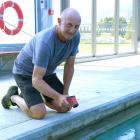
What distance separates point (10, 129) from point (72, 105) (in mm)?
619

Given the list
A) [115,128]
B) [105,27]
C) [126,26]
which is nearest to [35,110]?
[115,128]

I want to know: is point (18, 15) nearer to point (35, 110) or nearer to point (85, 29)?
point (85, 29)

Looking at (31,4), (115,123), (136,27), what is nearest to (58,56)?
(115,123)

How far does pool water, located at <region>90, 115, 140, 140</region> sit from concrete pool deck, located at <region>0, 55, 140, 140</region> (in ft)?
0.57

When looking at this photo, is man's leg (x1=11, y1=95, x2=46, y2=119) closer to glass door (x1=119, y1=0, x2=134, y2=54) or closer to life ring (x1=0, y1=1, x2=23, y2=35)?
life ring (x1=0, y1=1, x2=23, y2=35)

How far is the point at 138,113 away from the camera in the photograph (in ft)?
16.5

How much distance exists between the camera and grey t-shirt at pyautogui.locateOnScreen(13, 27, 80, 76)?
137 inches

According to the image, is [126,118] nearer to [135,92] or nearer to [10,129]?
[135,92]

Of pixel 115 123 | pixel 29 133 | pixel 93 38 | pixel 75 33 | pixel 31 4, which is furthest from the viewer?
pixel 93 38

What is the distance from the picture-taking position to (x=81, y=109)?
4.08 metres

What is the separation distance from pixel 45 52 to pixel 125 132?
145cm

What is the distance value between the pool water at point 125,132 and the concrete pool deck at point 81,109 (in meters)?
0.17

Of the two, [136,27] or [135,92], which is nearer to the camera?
[135,92]

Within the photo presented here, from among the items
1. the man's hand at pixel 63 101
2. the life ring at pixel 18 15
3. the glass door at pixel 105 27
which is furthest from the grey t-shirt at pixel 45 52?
the glass door at pixel 105 27
